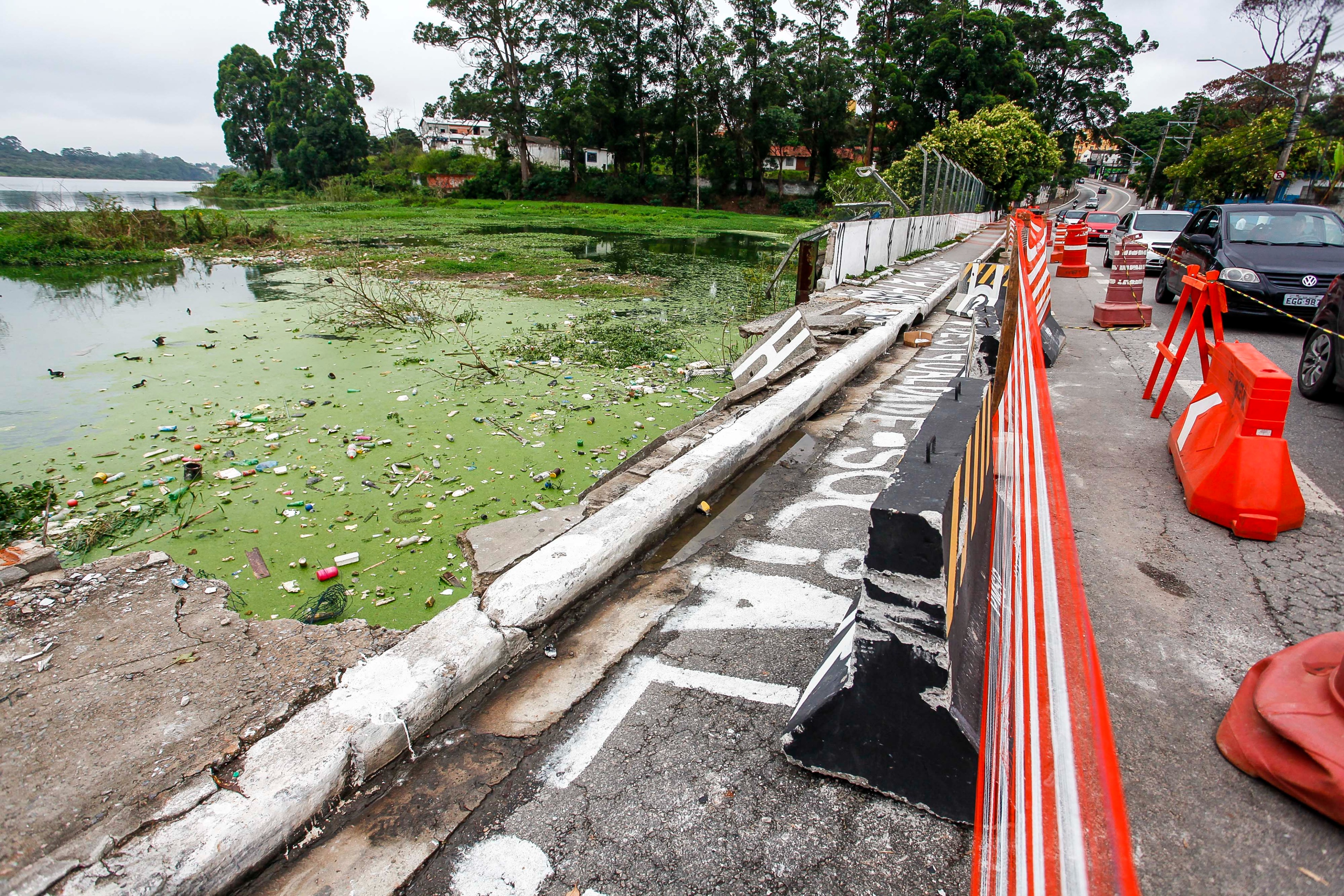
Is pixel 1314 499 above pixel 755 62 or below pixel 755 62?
below

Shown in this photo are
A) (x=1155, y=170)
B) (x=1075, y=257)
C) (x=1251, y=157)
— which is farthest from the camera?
(x=1155, y=170)

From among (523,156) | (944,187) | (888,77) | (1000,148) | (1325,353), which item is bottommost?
(1325,353)

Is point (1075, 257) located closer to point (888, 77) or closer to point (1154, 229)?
point (1154, 229)

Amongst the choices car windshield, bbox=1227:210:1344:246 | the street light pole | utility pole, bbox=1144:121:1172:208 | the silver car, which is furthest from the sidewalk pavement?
utility pole, bbox=1144:121:1172:208

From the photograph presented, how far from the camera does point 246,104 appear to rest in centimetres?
7231

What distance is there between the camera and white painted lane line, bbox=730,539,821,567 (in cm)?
325

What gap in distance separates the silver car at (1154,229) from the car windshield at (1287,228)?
5364mm

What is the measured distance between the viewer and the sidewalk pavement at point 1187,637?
176 cm

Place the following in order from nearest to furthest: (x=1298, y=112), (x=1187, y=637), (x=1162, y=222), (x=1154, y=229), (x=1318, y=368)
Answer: (x=1187, y=637), (x=1318, y=368), (x=1154, y=229), (x=1162, y=222), (x=1298, y=112)

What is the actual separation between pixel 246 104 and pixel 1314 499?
94.1 metres

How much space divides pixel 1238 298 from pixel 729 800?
9083 mm

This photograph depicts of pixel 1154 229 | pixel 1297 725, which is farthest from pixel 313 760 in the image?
pixel 1154 229

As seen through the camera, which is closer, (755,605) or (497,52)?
(755,605)

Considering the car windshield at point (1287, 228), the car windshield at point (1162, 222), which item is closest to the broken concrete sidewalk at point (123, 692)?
the car windshield at point (1287, 228)
